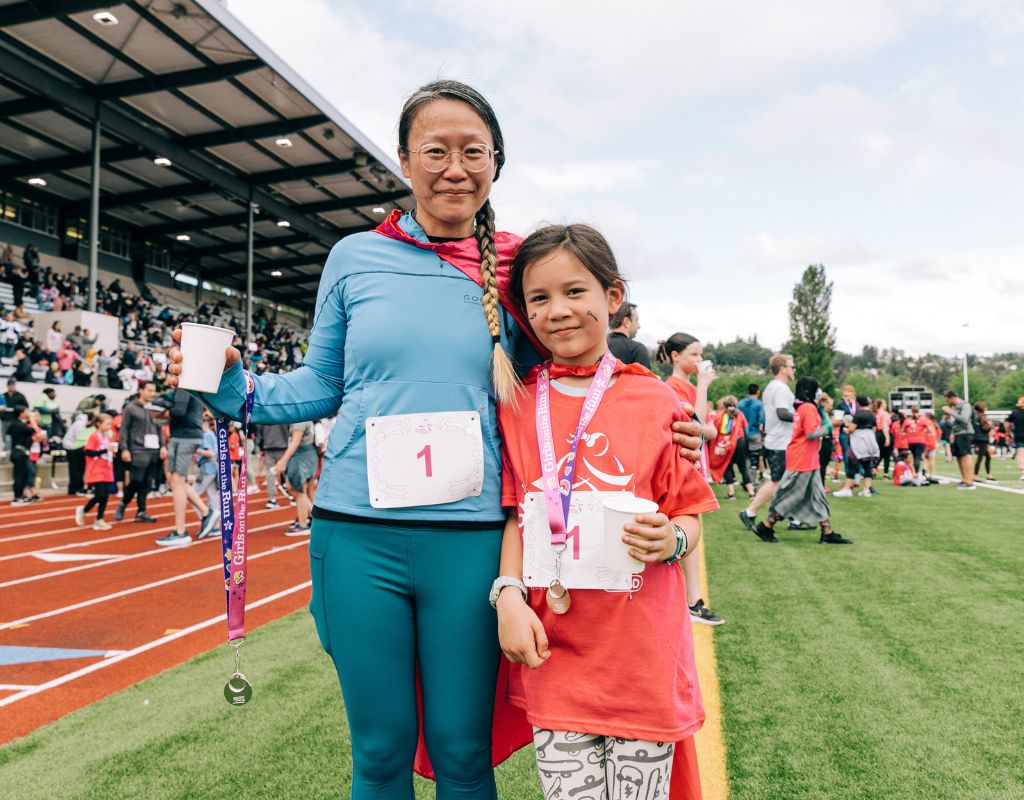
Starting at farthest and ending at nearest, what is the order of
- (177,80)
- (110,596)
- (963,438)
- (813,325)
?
(813,325) < (177,80) < (963,438) < (110,596)

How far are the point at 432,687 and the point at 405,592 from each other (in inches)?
8.8

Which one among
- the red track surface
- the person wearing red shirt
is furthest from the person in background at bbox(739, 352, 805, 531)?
the red track surface

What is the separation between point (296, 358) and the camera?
1380 inches

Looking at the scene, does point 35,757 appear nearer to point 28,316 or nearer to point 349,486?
point 349,486

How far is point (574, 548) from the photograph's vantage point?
1.54 meters

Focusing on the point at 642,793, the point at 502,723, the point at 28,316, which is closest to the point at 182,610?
the point at 502,723

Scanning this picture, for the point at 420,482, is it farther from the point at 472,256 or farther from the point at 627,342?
the point at 627,342

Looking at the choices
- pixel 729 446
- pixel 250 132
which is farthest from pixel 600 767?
pixel 250 132

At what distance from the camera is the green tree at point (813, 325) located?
7388cm

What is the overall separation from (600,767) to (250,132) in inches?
828

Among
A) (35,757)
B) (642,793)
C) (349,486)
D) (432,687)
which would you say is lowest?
(35,757)

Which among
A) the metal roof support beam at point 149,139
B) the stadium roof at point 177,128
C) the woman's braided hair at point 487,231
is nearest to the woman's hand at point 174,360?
the woman's braided hair at point 487,231

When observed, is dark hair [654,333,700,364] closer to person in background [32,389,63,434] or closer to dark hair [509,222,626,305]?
dark hair [509,222,626,305]

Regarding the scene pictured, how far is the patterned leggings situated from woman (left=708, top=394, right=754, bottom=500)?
962cm
